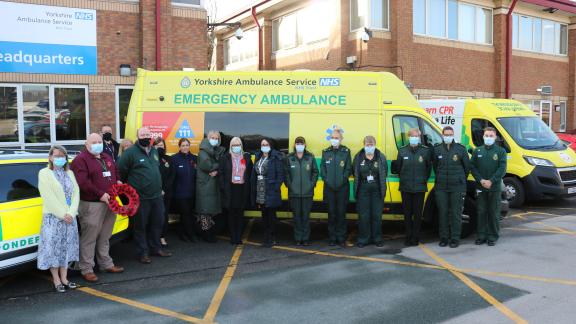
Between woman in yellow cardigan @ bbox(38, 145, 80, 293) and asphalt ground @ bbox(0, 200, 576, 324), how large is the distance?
39 cm

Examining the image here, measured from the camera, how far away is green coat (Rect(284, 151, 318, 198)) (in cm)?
789

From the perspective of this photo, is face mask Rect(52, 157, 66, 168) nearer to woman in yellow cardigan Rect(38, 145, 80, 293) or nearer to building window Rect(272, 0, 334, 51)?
woman in yellow cardigan Rect(38, 145, 80, 293)

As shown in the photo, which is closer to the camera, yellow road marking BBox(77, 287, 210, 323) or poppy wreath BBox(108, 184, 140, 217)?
yellow road marking BBox(77, 287, 210, 323)

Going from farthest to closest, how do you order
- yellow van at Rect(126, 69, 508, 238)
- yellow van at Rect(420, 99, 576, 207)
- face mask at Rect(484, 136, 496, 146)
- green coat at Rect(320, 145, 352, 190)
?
yellow van at Rect(420, 99, 576, 207)
yellow van at Rect(126, 69, 508, 238)
face mask at Rect(484, 136, 496, 146)
green coat at Rect(320, 145, 352, 190)

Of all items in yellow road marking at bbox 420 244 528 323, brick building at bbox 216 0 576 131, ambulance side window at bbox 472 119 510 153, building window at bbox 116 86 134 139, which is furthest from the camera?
brick building at bbox 216 0 576 131

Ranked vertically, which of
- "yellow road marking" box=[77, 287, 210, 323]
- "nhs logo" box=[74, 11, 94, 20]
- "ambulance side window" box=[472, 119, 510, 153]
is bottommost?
"yellow road marking" box=[77, 287, 210, 323]

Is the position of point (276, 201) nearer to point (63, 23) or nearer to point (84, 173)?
point (84, 173)

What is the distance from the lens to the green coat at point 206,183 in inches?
316

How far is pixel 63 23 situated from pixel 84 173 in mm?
7649

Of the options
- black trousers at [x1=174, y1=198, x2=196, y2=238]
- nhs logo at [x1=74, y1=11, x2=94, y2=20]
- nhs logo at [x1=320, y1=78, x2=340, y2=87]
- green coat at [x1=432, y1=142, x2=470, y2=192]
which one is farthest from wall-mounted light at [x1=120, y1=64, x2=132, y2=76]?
green coat at [x1=432, y1=142, x2=470, y2=192]

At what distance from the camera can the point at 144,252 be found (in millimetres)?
7055

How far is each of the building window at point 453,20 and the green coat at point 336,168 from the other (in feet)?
40.7

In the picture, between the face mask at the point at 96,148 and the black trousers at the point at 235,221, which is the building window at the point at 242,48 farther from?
the face mask at the point at 96,148

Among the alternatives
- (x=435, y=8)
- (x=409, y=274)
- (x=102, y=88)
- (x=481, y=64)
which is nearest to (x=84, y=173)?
(x=409, y=274)
